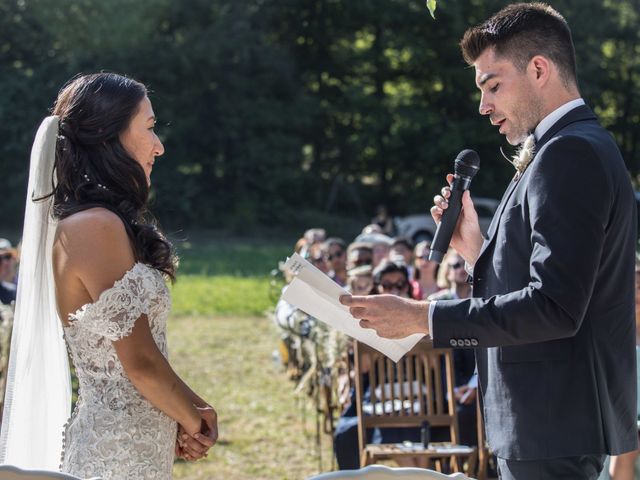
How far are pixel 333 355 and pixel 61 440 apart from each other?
12.4 ft

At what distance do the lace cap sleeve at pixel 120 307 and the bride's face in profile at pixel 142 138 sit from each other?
39cm

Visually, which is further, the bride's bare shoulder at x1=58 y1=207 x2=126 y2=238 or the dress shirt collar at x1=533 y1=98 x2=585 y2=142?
the bride's bare shoulder at x1=58 y1=207 x2=126 y2=238

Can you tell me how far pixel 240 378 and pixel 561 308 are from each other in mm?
8900

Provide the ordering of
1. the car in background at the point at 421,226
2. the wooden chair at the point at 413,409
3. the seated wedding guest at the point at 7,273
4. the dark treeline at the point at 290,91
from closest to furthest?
the wooden chair at the point at 413,409
the seated wedding guest at the point at 7,273
the car in background at the point at 421,226
the dark treeline at the point at 290,91

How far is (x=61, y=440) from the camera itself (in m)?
3.55

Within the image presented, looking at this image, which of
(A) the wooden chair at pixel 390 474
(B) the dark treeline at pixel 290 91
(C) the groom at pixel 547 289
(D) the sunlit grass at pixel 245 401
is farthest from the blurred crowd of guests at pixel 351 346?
(B) the dark treeline at pixel 290 91

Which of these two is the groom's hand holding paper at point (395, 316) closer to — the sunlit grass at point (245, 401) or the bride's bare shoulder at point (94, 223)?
the bride's bare shoulder at point (94, 223)

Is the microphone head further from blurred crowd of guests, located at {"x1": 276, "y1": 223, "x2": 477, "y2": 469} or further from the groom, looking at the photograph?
blurred crowd of guests, located at {"x1": 276, "y1": 223, "x2": 477, "y2": 469}

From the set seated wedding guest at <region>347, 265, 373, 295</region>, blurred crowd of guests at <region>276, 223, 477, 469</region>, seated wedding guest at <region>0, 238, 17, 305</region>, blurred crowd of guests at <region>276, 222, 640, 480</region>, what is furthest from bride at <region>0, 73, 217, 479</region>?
seated wedding guest at <region>0, 238, 17, 305</region>

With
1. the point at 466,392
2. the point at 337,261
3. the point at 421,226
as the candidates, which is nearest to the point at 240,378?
the point at 337,261

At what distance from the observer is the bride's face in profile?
3.25 meters

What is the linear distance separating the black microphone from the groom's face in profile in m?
0.32

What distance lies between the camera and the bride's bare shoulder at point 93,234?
3074mm

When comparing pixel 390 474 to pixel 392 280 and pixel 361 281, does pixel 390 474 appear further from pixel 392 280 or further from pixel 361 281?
pixel 361 281
